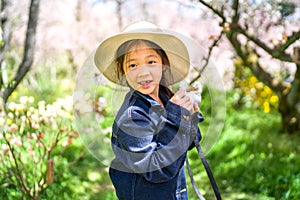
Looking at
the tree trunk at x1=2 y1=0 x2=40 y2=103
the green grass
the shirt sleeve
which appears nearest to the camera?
the shirt sleeve

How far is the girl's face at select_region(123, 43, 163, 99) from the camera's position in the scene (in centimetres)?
162

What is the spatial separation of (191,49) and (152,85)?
14.3 inches

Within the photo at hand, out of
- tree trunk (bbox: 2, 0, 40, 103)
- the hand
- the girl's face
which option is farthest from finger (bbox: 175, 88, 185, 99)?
tree trunk (bbox: 2, 0, 40, 103)

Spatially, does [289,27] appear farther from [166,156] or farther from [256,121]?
[166,156]

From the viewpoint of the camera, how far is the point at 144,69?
162cm

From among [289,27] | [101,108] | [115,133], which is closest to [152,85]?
[115,133]

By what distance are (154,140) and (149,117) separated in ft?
0.29

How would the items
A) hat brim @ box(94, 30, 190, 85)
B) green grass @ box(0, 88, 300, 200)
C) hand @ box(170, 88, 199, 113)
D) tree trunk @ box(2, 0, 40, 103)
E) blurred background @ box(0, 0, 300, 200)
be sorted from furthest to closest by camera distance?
1. tree trunk @ box(2, 0, 40, 103)
2. green grass @ box(0, 88, 300, 200)
3. blurred background @ box(0, 0, 300, 200)
4. hat brim @ box(94, 30, 190, 85)
5. hand @ box(170, 88, 199, 113)

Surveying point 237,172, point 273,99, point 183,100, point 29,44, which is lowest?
point 237,172

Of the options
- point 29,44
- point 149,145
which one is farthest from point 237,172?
point 149,145

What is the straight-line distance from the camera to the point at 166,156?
1461mm

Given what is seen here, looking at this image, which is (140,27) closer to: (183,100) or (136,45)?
(136,45)

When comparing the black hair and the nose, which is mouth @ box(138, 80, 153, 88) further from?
the black hair

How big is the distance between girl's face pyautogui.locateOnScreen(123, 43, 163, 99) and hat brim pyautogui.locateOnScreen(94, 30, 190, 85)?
0.17 feet
